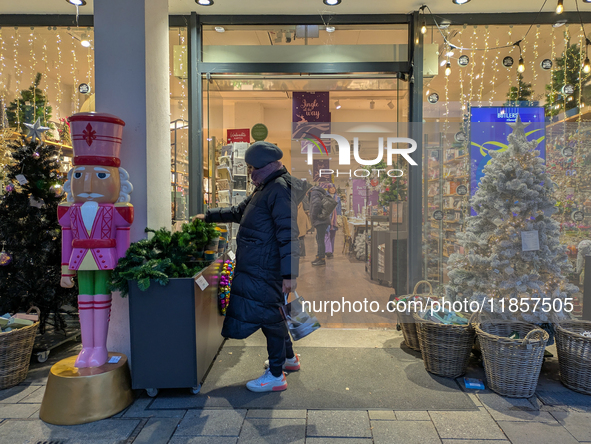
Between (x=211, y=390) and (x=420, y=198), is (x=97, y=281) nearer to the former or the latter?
(x=211, y=390)

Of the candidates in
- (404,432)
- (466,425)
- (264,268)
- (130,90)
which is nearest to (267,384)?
(264,268)

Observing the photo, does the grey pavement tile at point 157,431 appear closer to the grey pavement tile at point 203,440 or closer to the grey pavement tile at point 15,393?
the grey pavement tile at point 203,440

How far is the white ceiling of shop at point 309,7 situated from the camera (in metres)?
3.71

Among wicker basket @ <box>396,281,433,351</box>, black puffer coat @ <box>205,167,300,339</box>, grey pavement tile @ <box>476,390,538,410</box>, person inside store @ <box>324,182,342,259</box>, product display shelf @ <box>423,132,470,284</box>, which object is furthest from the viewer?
product display shelf @ <box>423,132,470,284</box>

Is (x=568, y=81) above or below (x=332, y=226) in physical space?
above

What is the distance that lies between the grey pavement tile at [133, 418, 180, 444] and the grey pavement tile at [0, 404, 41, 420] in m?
0.75

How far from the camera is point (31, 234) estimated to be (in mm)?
3055

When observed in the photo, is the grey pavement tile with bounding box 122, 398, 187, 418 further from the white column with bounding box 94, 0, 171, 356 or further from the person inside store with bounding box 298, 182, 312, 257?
the person inside store with bounding box 298, 182, 312, 257

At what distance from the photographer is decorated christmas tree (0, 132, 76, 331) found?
303cm

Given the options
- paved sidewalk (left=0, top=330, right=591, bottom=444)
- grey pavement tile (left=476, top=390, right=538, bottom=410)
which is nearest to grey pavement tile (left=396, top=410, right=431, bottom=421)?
paved sidewalk (left=0, top=330, right=591, bottom=444)

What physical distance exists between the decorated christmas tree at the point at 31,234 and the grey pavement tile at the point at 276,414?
196cm

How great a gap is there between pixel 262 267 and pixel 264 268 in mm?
14

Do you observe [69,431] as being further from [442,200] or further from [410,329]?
[442,200]

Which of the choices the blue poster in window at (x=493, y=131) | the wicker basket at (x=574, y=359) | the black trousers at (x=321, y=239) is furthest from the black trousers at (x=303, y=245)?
the wicker basket at (x=574, y=359)
